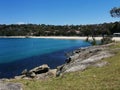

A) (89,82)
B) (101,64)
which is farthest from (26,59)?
(89,82)

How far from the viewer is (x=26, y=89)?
1548 cm

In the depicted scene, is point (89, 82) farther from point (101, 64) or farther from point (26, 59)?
point (26, 59)

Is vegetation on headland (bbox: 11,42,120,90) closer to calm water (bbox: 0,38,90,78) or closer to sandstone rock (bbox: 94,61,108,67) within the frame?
sandstone rock (bbox: 94,61,108,67)

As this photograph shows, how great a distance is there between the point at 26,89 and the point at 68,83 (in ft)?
7.99

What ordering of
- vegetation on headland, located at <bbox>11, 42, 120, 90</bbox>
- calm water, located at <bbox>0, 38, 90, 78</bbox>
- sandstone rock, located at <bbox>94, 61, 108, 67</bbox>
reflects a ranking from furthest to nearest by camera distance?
calm water, located at <bbox>0, 38, 90, 78</bbox> → sandstone rock, located at <bbox>94, 61, 108, 67</bbox> → vegetation on headland, located at <bbox>11, 42, 120, 90</bbox>

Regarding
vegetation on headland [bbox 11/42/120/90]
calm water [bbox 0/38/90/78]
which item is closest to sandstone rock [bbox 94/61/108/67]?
vegetation on headland [bbox 11/42/120/90]

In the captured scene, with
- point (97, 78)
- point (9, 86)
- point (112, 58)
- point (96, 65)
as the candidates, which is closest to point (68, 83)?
point (97, 78)

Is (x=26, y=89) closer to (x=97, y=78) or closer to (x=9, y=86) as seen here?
(x=9, y=86)

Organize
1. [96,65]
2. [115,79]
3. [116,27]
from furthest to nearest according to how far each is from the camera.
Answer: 1. [116,27]
2. [96,65]
3. [115,79]

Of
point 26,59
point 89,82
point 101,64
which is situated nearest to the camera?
point 89,82

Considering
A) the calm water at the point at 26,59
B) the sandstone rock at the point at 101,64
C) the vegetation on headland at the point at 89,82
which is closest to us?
the vegetation on headland at the point at 89,82

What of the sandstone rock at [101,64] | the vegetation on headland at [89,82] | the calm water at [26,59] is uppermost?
the sandstone rock at [101,64]

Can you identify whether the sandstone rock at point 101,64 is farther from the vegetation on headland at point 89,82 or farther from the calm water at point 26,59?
the calm water at point 26,59

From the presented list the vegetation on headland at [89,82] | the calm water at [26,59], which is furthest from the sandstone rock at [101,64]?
the calm water at [26,59]
